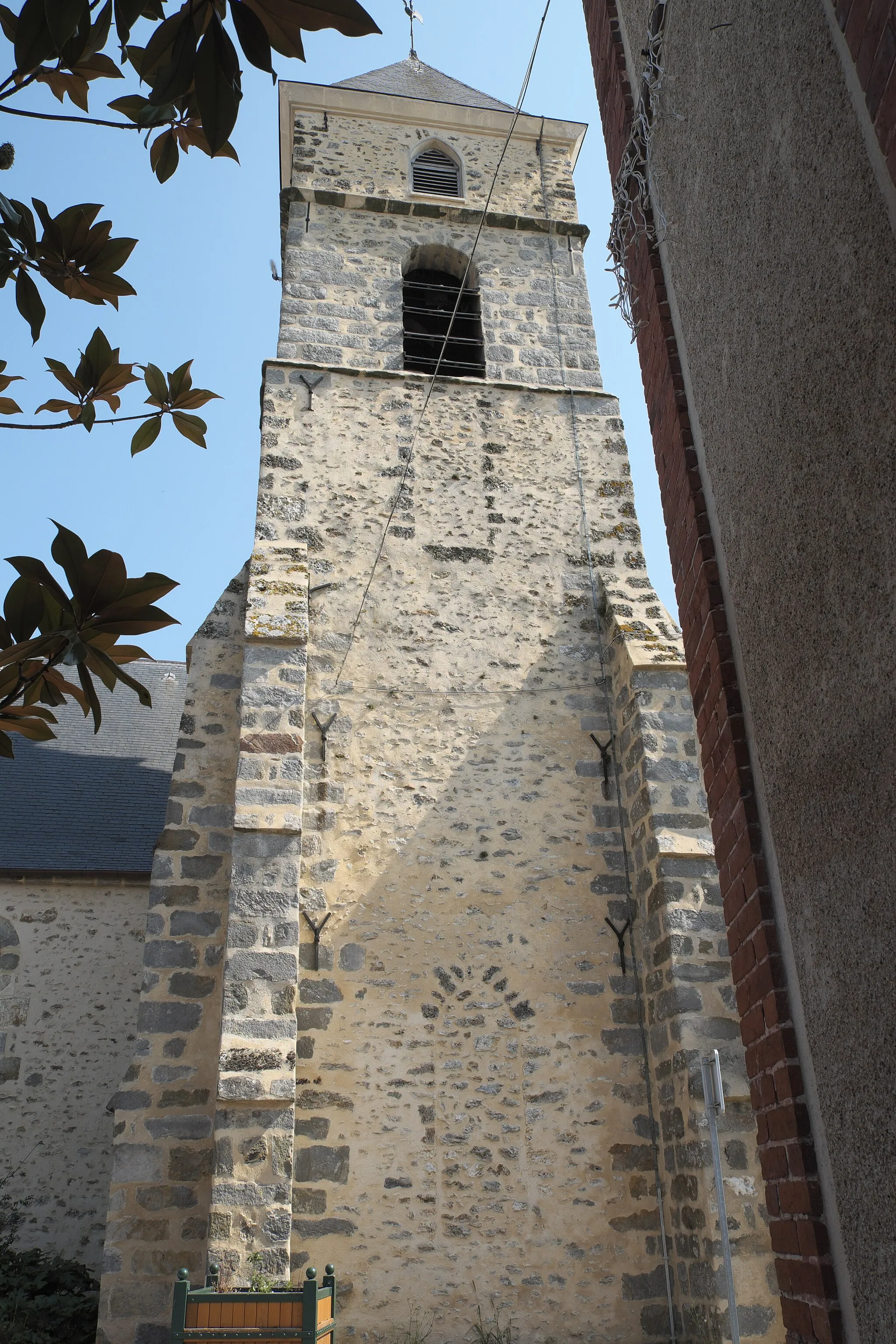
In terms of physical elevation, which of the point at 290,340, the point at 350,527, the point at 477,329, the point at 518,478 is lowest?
the point at 350,527

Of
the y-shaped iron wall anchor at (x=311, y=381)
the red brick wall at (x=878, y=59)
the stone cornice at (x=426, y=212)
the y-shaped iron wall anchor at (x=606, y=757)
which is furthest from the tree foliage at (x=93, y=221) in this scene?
the stone cornice at (x=426, y=212)

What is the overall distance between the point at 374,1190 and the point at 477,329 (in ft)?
25.6

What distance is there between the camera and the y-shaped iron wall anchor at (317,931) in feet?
22.9

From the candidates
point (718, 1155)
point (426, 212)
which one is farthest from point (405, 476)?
point (718, 1155)

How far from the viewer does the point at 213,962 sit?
6902 millimetres

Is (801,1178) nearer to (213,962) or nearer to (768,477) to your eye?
(768,477)

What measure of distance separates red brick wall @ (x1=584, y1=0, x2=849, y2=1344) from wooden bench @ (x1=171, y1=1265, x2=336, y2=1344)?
3075mm

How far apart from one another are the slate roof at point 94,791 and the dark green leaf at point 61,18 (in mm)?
8938

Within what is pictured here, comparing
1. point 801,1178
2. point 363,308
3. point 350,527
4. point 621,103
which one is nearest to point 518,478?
Answer: point 350,527

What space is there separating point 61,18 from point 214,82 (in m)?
0.24

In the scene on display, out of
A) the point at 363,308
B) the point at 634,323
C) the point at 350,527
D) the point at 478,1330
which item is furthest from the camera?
the point at 363,308

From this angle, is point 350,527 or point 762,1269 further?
point 350,527

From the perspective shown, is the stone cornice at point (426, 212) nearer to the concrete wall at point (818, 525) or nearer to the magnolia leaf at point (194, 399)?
the concrete wall at point (818, 525)

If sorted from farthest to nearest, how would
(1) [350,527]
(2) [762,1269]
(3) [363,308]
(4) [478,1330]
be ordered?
(3) [363,308] < (1) [350,527] < (4) [478,1330] < (2) [762,1269]
